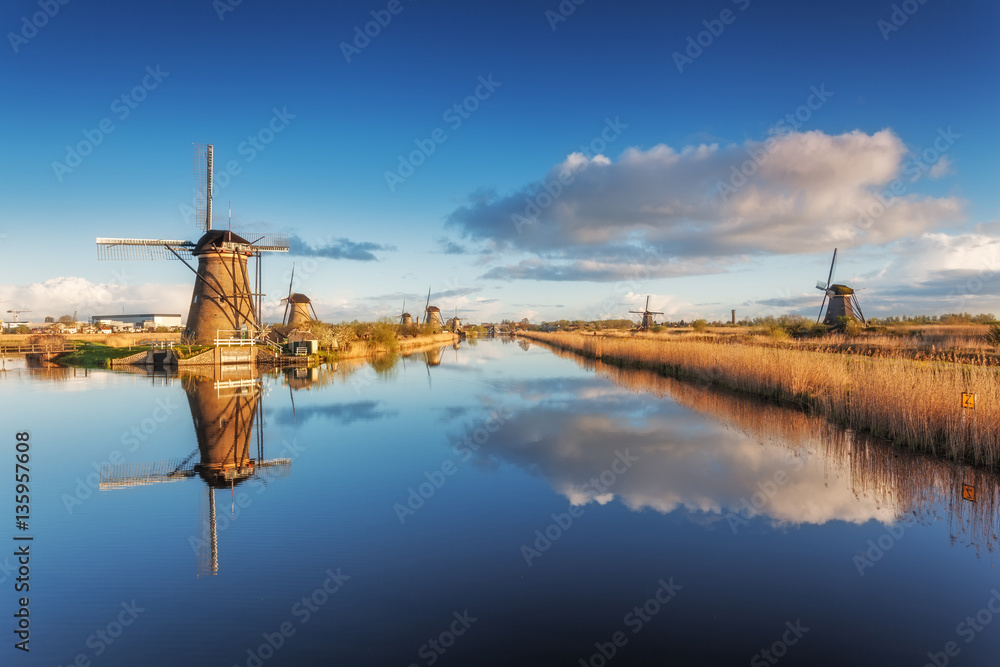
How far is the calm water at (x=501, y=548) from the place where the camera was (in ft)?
11.8

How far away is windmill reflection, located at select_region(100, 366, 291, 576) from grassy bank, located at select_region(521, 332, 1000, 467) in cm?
1022

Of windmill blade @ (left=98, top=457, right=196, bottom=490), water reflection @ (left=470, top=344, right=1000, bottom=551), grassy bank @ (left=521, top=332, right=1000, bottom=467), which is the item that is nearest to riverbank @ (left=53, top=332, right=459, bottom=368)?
windmill blade @ (left=98, top=457, right=196, bottom=490)

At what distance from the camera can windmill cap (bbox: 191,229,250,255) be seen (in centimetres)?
2808

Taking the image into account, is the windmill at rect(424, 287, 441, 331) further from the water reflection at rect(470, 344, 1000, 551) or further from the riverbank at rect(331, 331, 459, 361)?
the water reflection at rect(470, 344, 1000, 551)

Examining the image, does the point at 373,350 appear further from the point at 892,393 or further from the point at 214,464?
the point at 892,393

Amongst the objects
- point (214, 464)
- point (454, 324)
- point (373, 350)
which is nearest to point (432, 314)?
point (454, 324)

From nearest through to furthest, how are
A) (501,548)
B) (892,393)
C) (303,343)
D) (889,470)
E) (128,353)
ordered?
(501,548) → (889,470) → (892,393) → (303,343) → (128,353)

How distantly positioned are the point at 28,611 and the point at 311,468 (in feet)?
13.3

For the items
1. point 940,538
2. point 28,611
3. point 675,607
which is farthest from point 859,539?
point 28,611

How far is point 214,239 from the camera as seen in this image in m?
28.2

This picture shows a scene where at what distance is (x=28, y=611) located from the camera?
4.05 m

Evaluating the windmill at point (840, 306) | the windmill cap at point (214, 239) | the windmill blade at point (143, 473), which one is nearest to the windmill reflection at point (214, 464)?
the windmill blade at point (143, 473)

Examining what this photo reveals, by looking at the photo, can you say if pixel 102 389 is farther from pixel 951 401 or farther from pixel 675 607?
pixel 951 401

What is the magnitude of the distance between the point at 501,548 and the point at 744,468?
4.69 metres
